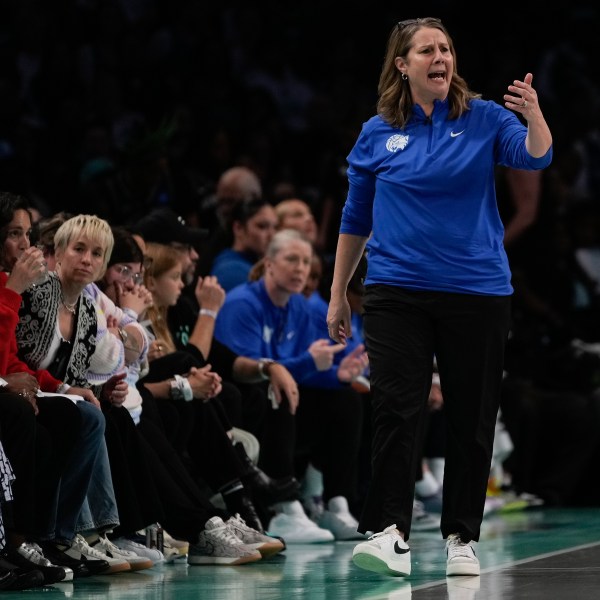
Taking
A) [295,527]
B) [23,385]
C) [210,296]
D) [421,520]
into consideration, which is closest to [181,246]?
[210,296]

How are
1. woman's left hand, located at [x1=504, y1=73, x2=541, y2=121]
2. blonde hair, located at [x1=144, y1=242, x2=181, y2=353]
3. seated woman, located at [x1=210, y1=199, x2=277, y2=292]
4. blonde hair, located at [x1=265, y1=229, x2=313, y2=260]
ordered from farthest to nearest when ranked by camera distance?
seated woman, located at [x1=210, y1=199, x2=277, y2=292]
blonde hair, located at [x1=265, y1=229, x2=313, y2=260]
blonde hair, located at [x1=144, y1=242, x2=181, y2=353]
woman's left hand, located at [x1=504, y1=73, x2=541, y2=121]

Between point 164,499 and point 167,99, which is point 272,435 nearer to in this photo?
point 164,499

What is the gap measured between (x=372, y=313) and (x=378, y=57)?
294 inches

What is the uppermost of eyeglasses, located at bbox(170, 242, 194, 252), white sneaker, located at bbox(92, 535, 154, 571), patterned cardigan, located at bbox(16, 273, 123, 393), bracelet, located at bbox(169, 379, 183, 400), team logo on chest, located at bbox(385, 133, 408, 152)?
team logo on chest, located at bbox(385, 133, 408, 152)

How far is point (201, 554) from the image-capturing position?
17.8 feet

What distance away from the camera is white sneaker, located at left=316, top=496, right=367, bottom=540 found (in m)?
6.55

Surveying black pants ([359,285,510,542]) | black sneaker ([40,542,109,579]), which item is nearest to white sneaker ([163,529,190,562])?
black sneaker ([40,542,109,579])

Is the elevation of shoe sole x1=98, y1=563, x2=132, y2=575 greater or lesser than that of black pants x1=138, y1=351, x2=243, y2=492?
lesser

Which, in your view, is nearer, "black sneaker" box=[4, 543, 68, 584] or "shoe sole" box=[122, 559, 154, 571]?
"black sneaker" box=[4, 543, 68, 584]

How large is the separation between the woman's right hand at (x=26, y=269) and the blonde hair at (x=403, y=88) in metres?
1.15

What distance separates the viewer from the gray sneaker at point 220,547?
5.36 meters

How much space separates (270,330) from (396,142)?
2.38 metres

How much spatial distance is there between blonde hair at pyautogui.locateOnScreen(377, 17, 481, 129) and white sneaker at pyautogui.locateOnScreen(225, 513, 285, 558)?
1.61 m

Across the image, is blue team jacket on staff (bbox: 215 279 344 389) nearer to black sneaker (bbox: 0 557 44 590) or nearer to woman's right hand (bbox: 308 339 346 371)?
woman's right hand (bbox: 308 339 346 371)
